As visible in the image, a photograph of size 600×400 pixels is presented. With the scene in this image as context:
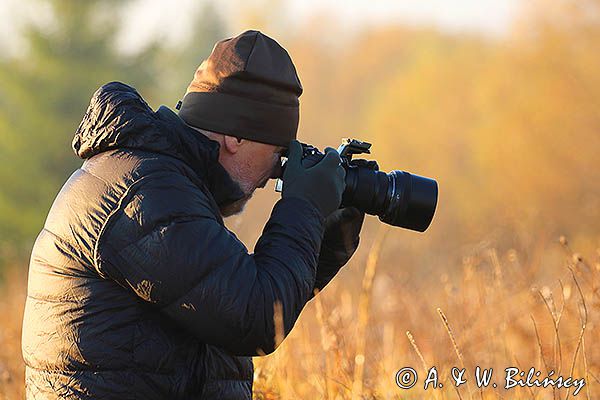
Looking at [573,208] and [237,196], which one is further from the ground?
[573,208]

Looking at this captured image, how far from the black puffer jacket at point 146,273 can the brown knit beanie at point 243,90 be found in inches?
6.2

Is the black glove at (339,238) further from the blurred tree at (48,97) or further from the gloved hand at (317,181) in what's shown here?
the blurred tree at (48,97)

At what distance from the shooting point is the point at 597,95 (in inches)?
695

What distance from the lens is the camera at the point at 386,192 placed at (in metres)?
2.82

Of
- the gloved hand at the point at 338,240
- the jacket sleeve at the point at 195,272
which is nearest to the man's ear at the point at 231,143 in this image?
the jacket sleeve at the point at 195,272

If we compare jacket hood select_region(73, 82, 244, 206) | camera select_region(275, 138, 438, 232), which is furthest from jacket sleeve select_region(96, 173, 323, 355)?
camera select_region(275, 138, 438, 232)

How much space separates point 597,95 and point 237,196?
16261mm

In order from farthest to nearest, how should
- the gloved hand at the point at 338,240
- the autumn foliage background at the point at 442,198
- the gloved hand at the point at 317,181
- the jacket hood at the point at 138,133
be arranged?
the autumn foliage background at the point at 442,198 < the gloved hand at the point at 338,240 < the gloved hand at the point at 317,181 < the jacket hood at the point at 138,133

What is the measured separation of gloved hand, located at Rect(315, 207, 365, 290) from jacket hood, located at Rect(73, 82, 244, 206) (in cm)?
55

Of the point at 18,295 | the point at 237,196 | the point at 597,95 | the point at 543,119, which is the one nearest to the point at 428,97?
the point at 543,119

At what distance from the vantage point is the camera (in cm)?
282

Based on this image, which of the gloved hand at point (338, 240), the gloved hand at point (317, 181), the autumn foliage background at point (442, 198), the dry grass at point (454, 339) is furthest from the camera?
the autumn foliage background at point (442, 198)

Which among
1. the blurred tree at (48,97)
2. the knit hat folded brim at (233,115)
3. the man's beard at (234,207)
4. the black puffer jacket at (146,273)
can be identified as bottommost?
the black puffer jacket at (146,273)

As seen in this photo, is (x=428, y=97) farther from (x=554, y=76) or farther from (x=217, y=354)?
(x=217, y=354)
